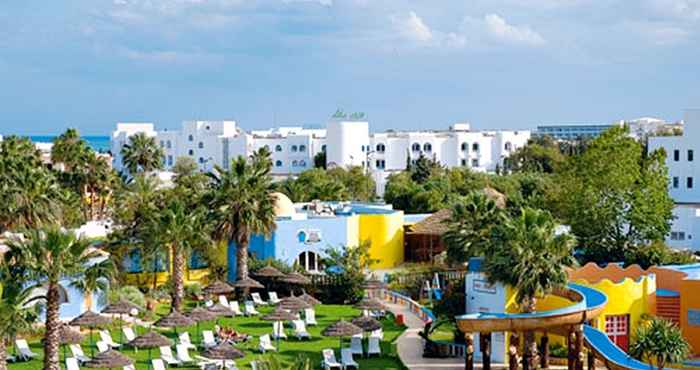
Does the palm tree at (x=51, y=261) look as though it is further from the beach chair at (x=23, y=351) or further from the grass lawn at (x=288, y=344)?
the beach chair at (x=23, y=351)

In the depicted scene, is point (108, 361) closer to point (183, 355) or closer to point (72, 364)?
point (72, 364)

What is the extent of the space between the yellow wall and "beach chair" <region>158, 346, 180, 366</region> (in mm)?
23135

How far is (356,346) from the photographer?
3422cm

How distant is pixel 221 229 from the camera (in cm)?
4431

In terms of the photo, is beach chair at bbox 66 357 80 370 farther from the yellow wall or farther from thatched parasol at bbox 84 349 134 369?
the yellow wall

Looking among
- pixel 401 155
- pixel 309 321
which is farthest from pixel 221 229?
pixel 401 155

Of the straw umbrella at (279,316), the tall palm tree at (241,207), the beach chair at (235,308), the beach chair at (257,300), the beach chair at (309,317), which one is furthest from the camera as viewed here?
the beach chair at (257,300)

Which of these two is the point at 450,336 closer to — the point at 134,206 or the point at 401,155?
the point at 134,206

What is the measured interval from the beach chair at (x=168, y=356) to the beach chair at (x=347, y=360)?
5447 mm

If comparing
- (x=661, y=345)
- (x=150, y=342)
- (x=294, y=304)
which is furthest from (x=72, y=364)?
(x=661, y=345)

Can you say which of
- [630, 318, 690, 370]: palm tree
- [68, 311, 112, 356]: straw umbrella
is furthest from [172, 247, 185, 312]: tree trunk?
[630, 318, 690, 370]: palm tree

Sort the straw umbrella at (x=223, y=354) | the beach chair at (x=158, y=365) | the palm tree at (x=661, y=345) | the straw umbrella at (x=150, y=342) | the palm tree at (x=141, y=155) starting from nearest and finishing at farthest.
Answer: the palm tree at (x=661, y=345)
the straw umbrella at (x=223, y=354)
the beach chair at (x=158, y=365)
the straw umbrella at (x=150, y=342)
the palm tree at (x=141, y=155)

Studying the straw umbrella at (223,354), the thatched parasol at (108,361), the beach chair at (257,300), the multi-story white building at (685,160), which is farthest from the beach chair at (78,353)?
the multi-story white building at (685,160)

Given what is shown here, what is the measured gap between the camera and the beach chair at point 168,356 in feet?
105
